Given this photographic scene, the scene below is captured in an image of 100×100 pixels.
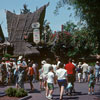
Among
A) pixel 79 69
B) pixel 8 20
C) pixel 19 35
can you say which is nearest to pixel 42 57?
pixel 19 35

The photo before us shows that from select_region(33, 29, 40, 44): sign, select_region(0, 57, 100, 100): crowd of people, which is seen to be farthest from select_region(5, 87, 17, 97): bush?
select_region(33, 29, 40, 44): sign

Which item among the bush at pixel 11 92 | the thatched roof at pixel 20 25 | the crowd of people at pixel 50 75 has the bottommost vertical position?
the bush at pixel 11 92

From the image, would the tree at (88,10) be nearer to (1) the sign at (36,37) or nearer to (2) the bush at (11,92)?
(2) the bush at (11,92)

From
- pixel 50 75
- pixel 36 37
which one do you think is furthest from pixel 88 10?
pixel 36 37

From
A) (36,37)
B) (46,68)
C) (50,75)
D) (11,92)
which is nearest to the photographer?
(50,75)

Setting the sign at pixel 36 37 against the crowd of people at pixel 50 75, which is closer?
the crowd of people at pixel 50 75

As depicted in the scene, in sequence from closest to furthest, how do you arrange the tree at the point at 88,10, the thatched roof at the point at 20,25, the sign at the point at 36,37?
the tree at the point at 88,10 < the sign at the point at 36,37 < the thatched roof at the point at 20,25

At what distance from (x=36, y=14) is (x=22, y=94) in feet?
90.0

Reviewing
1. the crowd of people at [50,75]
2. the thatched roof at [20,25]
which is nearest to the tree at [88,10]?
the crowd of people at [50,75]

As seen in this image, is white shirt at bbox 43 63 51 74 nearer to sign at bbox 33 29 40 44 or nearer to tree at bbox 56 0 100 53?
tree at bbox 56 0 100 53

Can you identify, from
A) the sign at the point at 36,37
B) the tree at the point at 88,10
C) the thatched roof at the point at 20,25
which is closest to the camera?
the tree at the point at 88,10

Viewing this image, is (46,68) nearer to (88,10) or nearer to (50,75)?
(50,75)

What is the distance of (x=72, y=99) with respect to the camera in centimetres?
1112

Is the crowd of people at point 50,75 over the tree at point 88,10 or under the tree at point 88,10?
under
